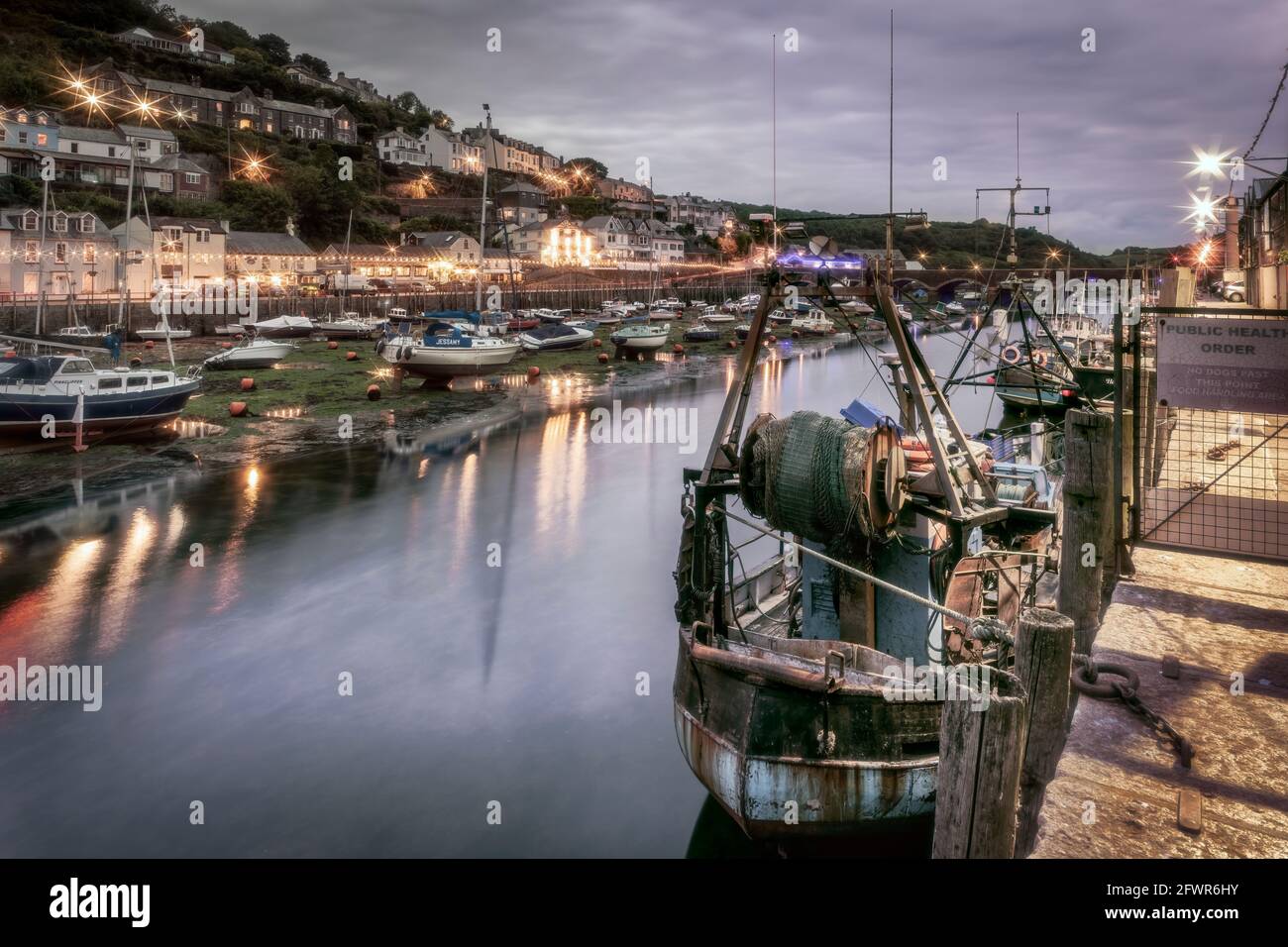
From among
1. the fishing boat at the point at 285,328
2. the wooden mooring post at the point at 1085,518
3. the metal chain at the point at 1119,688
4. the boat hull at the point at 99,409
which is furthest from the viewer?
the fishing boat at the point at 285,328

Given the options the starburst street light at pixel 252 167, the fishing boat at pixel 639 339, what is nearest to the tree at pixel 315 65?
the starburst street light at pixel 252 167

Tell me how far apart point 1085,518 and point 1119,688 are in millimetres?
1533

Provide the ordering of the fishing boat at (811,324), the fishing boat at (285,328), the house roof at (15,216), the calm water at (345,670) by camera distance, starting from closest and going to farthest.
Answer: the calm water at (345,670) < the fishing boat at (285,328) < the house roof at (15,216) < the fishing boat at (811,324)

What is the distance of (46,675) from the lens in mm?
12695

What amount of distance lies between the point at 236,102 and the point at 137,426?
122767 millimetres

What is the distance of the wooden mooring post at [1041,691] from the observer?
4.60m

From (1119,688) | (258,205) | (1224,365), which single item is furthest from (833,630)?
(258,205)

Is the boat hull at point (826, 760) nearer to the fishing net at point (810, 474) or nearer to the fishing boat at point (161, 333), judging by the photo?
the fishing net at point (810, 474)

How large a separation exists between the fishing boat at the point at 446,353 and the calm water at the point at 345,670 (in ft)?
53.3

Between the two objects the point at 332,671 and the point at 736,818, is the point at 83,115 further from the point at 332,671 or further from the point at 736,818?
the point at 736,818

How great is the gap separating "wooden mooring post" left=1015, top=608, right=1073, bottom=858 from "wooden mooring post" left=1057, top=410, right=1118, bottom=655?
2.18m

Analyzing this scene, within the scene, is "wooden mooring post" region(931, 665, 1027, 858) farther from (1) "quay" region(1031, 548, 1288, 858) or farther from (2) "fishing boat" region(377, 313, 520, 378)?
(2) "fishing boat" region(377, 313, 520, 378)

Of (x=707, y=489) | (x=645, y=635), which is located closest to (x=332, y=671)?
(x=645, y=635)

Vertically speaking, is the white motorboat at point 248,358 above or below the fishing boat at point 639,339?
below
